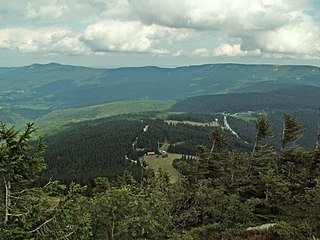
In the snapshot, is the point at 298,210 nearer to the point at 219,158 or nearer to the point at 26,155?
the point at 219,158

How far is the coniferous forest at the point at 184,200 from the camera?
730 inches

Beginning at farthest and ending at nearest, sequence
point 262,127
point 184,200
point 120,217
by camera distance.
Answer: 1. point 262,127
2. point 184,200
3. point 120,217

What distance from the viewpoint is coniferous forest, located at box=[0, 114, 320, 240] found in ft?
60.8

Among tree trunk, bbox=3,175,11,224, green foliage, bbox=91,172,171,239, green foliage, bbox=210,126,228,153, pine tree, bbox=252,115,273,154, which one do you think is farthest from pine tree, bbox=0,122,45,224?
pine tree, bbox=252,115,273,154

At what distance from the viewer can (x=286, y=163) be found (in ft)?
165

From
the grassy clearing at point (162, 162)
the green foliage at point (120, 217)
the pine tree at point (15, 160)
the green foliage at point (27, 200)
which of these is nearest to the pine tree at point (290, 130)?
the green foliage at point (120, 217)

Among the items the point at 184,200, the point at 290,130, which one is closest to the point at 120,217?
the point at 184,200

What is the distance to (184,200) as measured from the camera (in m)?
45.9

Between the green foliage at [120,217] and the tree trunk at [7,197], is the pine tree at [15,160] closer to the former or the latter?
the tree trunk at [7,197]

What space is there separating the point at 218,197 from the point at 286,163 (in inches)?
582

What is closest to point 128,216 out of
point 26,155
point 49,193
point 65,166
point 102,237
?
point 102,237

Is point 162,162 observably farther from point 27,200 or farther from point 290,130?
point 27,200

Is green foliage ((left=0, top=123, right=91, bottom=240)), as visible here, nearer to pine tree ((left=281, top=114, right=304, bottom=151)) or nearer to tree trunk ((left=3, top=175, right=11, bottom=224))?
tree trunk ((left=3, top=175, right=11, bottom=224))

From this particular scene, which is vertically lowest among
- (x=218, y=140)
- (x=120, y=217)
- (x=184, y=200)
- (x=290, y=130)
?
(x=184, y=200)
